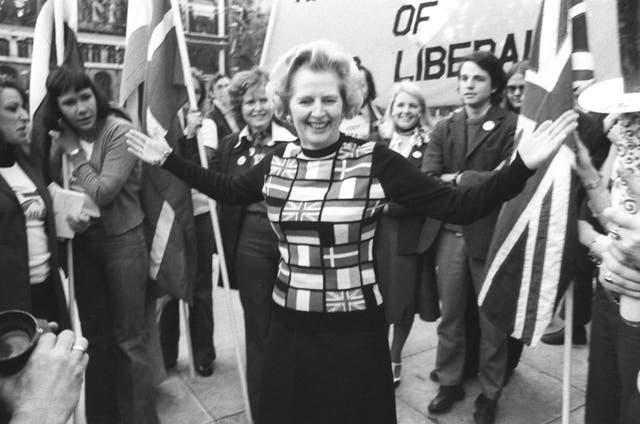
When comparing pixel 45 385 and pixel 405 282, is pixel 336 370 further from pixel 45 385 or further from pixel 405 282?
pixel 405 282

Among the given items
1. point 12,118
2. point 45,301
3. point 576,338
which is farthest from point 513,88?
point 45,301

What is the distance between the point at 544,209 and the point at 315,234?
3.35 ft

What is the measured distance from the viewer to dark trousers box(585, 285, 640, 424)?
1777 mm

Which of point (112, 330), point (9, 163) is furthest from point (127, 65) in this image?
Result: point (112, 330)

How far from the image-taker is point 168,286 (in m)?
3.16

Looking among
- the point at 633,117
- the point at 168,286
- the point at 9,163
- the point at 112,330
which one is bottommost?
the point at 112,330

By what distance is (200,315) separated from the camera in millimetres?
3838

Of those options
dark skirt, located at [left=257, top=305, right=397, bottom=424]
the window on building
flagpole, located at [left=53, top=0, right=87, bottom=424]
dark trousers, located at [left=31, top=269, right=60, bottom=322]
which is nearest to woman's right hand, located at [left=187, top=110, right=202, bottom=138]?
flagpole, located at [left=53, top=0, right=87, bottom=424]

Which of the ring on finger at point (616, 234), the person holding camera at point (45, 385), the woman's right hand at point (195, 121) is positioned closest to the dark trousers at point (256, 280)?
the woman's right hand at point (195, 121)

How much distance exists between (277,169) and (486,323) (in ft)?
5.48

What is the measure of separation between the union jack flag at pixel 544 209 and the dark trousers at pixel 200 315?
210 cm

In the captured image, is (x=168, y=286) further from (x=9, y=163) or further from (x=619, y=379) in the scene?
(x=619, y=379)

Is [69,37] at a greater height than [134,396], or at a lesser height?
greater

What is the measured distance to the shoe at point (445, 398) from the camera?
10.6ft
